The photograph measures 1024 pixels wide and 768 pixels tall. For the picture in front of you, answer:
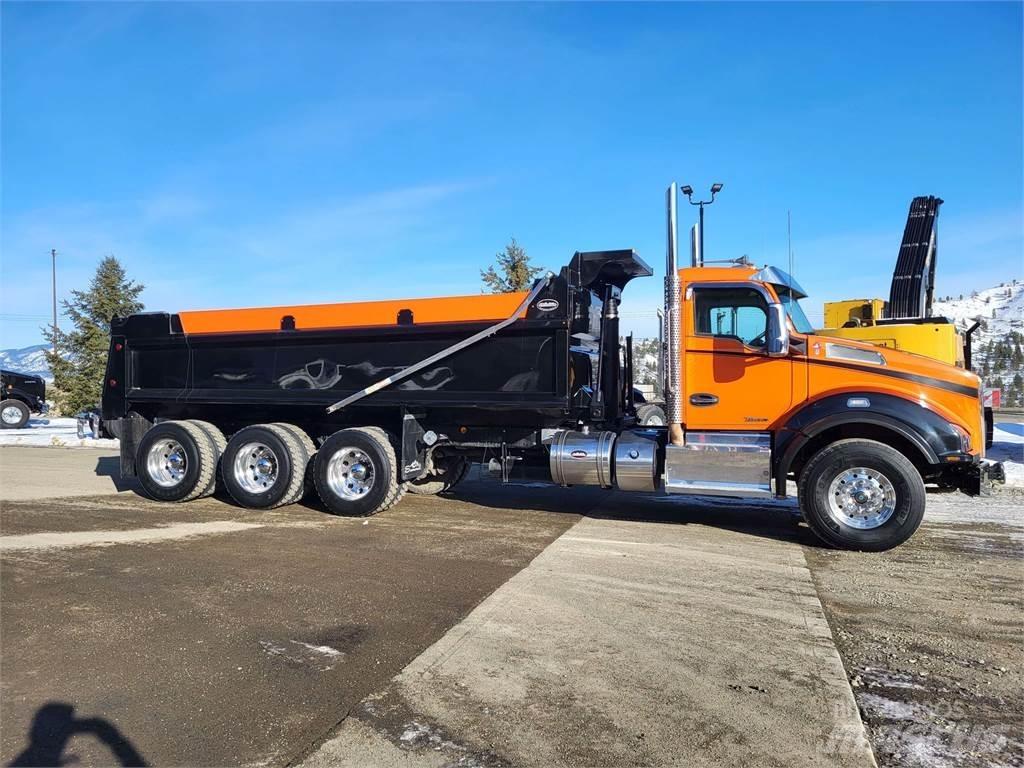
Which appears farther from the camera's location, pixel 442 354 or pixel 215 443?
pixel 215 443

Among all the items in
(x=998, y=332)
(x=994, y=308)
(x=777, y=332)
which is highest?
(x=994, y=308)

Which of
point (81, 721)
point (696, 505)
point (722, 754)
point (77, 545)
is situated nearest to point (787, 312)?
point (696, 505)

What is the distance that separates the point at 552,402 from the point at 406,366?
6.09 feet

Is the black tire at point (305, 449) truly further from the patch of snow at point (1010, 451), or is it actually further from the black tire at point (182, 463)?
the patch of snow at point (1010, 451)

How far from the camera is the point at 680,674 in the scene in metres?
3.83

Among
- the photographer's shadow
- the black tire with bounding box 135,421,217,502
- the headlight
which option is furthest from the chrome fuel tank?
the photographer's shadow

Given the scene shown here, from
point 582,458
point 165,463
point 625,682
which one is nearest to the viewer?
point 625,682

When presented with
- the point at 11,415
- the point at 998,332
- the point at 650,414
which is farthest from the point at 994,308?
the point at 11,415

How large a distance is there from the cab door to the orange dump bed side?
1956mm

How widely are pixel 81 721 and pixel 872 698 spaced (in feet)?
12.6

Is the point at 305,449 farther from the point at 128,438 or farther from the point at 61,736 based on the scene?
the point at 61,736

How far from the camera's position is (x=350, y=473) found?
338 inches

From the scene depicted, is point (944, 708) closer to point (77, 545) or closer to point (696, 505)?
point (696, 505)

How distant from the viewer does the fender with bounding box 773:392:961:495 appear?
254 inches
